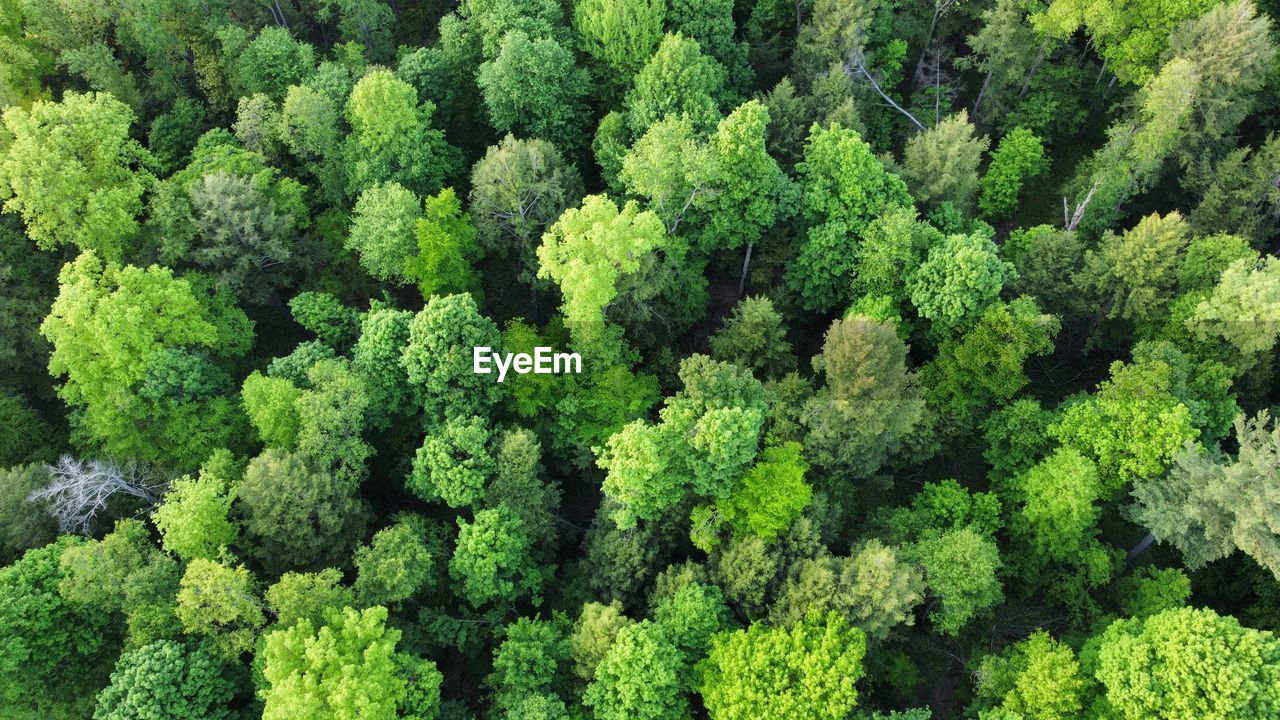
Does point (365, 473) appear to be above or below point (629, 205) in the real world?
below

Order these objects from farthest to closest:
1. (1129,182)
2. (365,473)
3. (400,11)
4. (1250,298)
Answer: (400,11), (1129,182), (365,473), (1250,298)

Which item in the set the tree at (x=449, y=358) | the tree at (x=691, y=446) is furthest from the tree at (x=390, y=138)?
the tree at (x=691, y=446)

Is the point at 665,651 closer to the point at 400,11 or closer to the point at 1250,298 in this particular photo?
the point at 1250,298

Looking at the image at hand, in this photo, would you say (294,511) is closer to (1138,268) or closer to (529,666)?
(529,666)

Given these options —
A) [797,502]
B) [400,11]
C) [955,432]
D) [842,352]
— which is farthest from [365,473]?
[400,11]

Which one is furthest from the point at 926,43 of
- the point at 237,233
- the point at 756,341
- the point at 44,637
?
the point at 44,637

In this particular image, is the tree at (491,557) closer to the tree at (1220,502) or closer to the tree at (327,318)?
the tree at (327,318)
